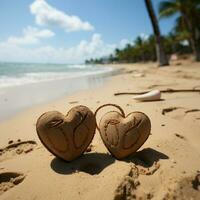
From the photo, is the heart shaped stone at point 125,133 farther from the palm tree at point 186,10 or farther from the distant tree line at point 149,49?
the distant tree line at point 149,49

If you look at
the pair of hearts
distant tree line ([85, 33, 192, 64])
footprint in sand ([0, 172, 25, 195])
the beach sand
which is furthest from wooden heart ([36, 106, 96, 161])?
distant tree line ([85, 33, 192, 64])

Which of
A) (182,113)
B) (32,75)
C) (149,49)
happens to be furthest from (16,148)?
(149,49)

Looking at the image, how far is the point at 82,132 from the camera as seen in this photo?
219 centimetres

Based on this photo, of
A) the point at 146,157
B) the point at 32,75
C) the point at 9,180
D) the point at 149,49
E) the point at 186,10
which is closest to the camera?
the point at 9,180

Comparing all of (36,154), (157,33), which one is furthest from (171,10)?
(36,154)

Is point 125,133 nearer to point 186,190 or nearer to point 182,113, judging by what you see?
point 186,190

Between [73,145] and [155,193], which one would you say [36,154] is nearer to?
[73,145]

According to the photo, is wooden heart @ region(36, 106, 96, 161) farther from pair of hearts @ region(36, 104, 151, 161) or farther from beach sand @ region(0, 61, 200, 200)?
beach sand @ region(0, 61, 200, 200)

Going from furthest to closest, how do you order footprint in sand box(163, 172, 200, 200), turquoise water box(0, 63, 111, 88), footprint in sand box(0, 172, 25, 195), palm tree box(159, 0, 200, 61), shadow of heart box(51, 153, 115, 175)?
1. palm tree box(159, 0, 200, 61)
2. turquoise water box(0, 63, 111, 88)
3. shadow of heart box(51, 153, 115, 175)
4. footprint in sand box(0, 172, 25, 195)
5. footprint in sand box(163, 172, 200, 200)

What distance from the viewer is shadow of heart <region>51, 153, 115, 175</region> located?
6.88 feet

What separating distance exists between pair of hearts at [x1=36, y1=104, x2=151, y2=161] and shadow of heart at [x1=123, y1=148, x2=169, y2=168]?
0.08 metres

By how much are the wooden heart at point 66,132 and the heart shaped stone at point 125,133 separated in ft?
0.60

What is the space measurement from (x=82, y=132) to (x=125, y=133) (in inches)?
15.0

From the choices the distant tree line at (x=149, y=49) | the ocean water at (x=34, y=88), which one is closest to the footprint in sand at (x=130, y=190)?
the ocean water at (x=34, y=88)
